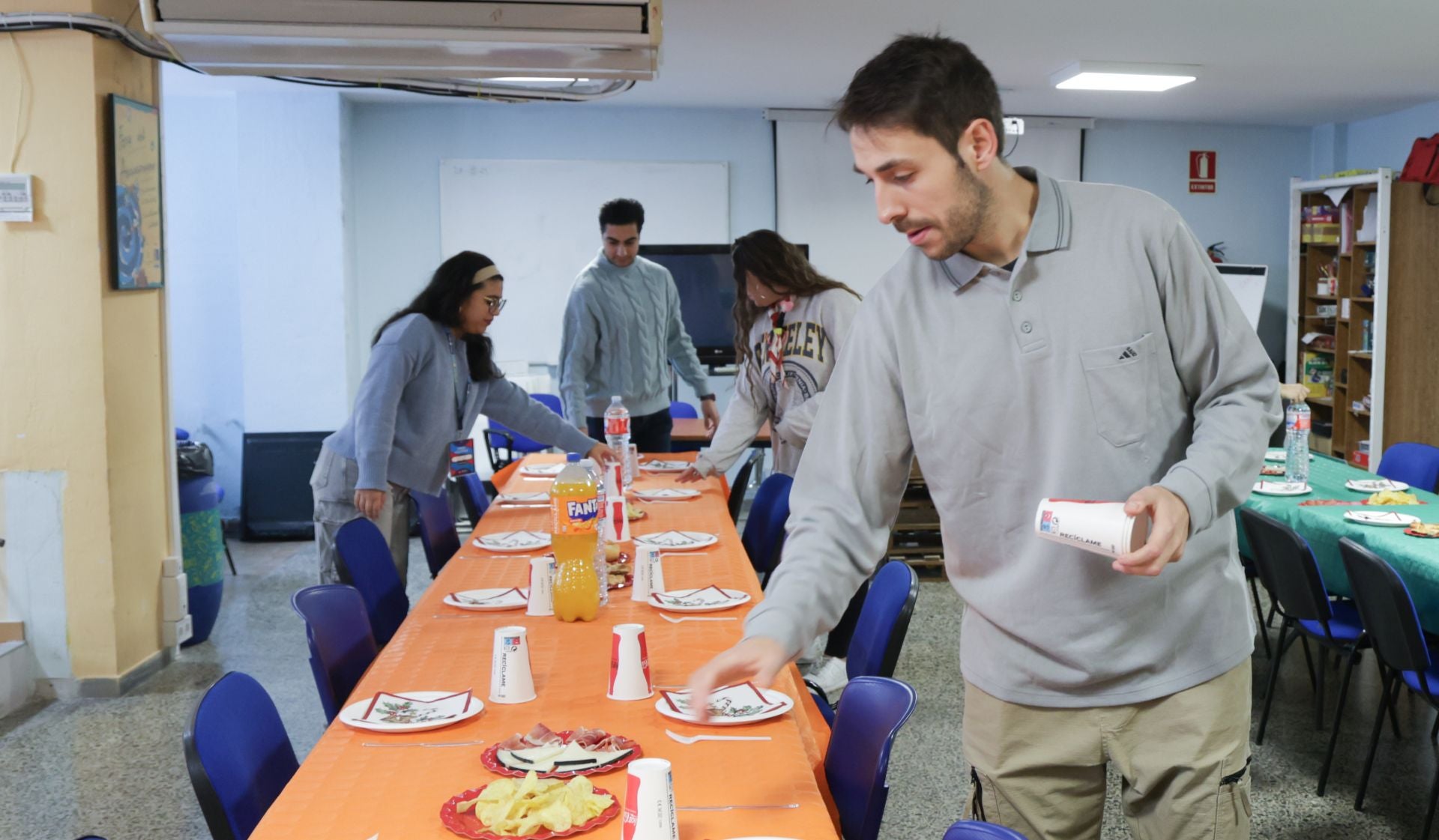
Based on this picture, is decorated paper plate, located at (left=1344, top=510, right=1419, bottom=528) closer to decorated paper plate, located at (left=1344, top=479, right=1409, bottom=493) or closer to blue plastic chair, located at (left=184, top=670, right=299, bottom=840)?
decorated paper plate, located at (left=1344, top=479, right=1409, bottom=493)

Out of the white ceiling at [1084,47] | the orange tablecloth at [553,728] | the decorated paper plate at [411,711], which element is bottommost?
the orange tablecloth at [553,728]

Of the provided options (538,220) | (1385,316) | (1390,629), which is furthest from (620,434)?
(1385,316)

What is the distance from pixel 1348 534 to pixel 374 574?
3019mm

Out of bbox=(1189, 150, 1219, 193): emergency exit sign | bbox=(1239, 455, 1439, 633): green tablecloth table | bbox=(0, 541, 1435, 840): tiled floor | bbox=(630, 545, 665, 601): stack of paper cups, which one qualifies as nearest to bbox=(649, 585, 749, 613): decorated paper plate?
bbox=(630, 545, 665, 601): stack of paper cups

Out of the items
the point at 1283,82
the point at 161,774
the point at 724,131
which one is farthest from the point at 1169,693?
the point at 724,131

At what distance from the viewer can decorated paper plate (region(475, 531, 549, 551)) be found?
11.2ft

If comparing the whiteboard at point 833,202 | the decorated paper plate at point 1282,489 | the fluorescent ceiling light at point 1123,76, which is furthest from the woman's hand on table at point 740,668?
the whiteboard at point 833,202

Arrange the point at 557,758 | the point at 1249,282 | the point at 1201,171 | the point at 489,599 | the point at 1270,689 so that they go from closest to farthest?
the point at 557,758, the point at 489,599, the point at 1270,689, the point at 1249,282, the point at 1201,171

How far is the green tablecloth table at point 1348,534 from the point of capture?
3523mm

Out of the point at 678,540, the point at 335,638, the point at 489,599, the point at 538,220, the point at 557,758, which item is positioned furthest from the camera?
the point at 538,220

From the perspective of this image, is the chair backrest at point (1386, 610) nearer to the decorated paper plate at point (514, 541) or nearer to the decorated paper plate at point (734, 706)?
the decorated paper plate at point (734, 706)

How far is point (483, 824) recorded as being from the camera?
5.09ft

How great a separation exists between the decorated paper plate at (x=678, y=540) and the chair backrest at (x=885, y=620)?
751 mm

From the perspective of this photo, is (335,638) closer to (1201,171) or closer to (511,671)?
(511,671)
